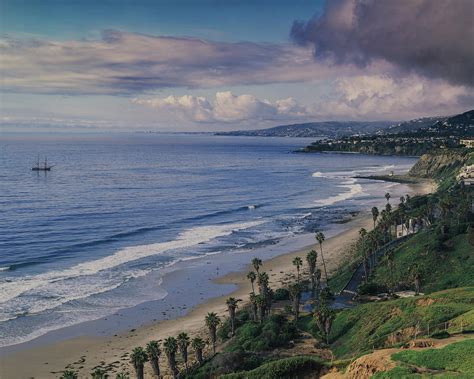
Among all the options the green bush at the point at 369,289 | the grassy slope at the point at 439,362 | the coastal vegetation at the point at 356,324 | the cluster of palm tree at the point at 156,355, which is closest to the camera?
the grassy slope at the point at 439,362

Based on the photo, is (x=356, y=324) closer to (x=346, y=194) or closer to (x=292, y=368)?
(x=292, y=368)

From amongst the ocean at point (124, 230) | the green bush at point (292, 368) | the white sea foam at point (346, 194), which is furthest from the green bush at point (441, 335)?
the white sea foam at point (346, 194)

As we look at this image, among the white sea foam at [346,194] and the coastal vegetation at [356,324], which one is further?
the white sea foam at [346,194]

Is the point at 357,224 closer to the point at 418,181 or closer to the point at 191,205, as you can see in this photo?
the point at 191,205

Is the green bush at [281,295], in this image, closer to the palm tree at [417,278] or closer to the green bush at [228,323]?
the green bush at [228,323]

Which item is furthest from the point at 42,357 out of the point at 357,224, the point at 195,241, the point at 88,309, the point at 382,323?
the point at 357,224

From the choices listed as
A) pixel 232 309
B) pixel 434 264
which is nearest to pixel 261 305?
pixel 232 309

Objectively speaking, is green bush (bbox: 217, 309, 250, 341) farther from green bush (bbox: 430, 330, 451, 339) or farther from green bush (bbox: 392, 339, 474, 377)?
green bush (bbox: 392, 339, 474, 377)
